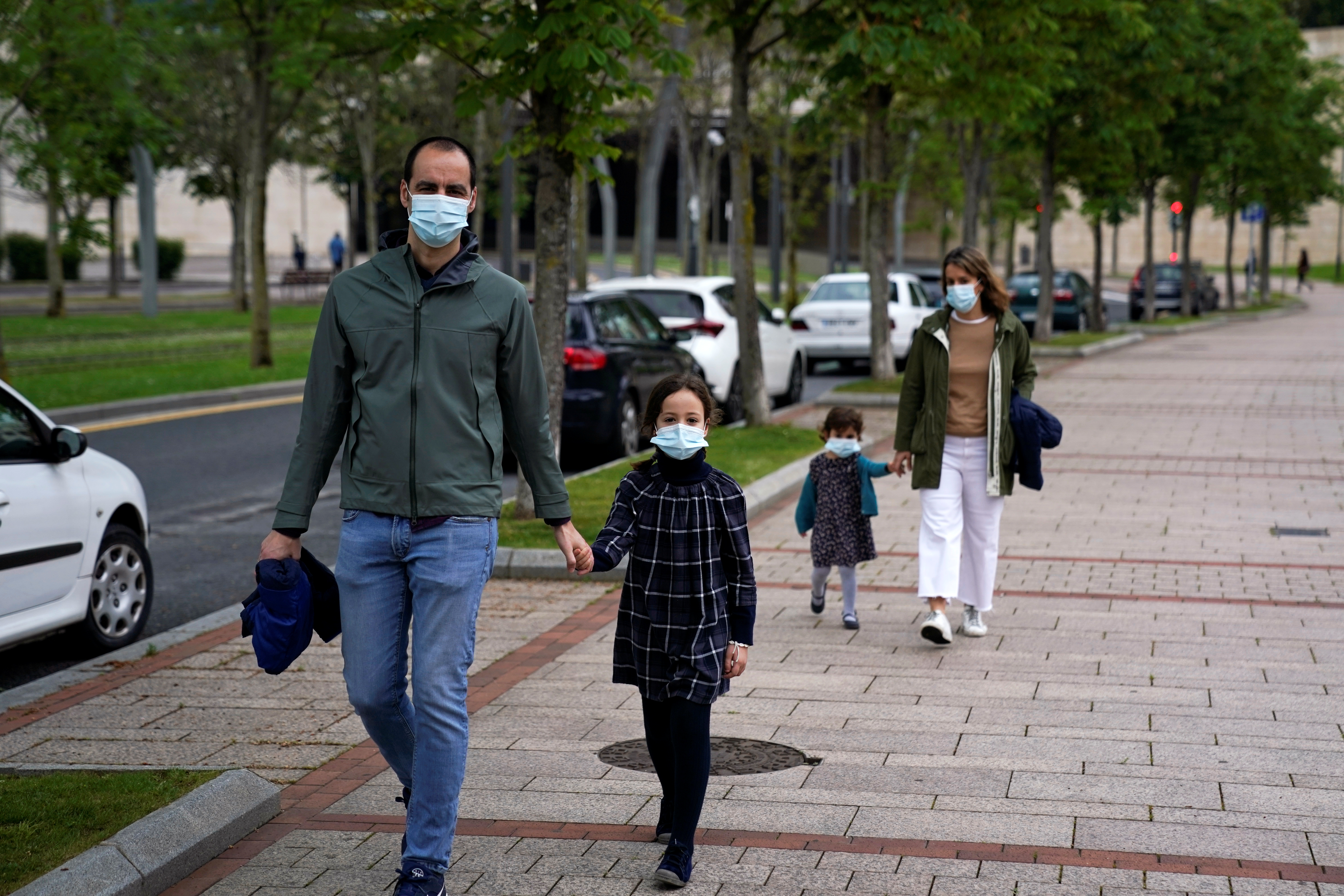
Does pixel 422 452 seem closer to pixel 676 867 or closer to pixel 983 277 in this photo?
pixel 676 867

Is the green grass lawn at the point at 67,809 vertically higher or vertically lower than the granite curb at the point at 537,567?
higher

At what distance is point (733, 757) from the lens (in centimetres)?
544

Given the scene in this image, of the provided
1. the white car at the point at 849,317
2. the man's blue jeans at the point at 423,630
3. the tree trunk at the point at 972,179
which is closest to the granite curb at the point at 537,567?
the man's blue jeans at the point at 423,630

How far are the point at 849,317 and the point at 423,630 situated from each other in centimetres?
2073

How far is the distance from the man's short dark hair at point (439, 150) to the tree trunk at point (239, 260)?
33852 millimetres

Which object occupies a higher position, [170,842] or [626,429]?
[626,429]

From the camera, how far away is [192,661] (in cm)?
691

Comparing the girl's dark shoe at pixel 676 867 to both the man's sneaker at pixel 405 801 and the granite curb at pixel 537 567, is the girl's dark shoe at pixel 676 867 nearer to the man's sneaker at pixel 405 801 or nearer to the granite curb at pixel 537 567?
the man's sneaker at pixel 405 801

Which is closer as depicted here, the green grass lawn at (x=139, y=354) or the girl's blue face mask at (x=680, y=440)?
the girl's blue face mask at (x=680, y=440)

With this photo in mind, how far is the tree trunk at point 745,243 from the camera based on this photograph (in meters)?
15.0

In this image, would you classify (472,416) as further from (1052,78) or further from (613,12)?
(1052,78)

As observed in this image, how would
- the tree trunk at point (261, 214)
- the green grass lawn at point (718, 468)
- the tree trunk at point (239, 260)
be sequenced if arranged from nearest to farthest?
1. the green grass lawn at point (718, 468)
2. the tree trunk at point (261, 214)
3. the tree trunk at point (239, 260)

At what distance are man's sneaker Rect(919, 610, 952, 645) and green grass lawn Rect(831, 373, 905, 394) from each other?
12052mm

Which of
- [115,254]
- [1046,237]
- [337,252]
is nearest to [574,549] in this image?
[1046,237]
